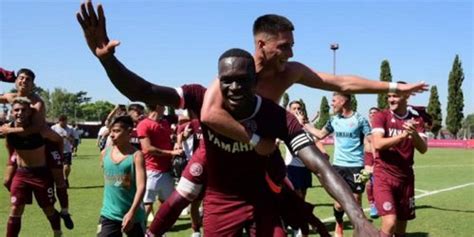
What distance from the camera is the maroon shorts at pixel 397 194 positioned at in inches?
293

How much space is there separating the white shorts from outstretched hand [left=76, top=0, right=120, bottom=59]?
667 cm

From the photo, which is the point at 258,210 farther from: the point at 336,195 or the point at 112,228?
the point at 112,228

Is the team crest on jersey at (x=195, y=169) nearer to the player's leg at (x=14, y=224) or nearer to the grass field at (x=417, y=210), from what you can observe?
the player's leg at (x=14, y=224)

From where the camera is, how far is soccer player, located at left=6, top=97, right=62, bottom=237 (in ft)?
27.2

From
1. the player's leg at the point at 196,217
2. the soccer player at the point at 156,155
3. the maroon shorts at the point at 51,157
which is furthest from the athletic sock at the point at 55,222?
the player's leg at the point at 196,217

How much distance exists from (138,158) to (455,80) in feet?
270

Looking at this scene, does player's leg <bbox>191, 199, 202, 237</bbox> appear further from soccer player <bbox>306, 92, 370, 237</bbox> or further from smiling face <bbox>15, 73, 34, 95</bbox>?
smiling face <bbox>15, 73, 34, 95</bbox>

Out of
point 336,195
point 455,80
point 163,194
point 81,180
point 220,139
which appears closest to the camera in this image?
point 336,195

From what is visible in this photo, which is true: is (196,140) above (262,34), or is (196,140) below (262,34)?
below

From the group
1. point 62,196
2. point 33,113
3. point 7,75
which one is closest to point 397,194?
point 62,196

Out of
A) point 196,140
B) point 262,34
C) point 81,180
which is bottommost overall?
point 81,180

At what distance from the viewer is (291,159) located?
397 inches

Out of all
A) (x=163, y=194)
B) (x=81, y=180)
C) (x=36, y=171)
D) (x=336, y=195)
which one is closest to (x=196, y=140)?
(x=163, y=194)

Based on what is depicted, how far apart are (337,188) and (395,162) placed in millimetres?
4536
